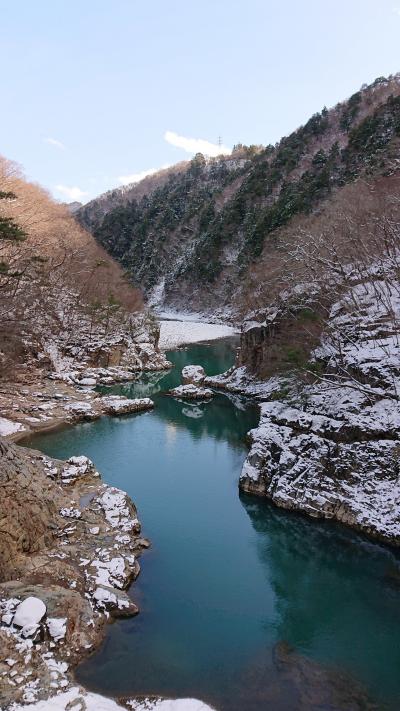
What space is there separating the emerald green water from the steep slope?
22.9 m

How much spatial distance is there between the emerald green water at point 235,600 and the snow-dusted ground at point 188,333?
31.9m

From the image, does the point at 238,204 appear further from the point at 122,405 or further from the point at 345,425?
the point at 345,425

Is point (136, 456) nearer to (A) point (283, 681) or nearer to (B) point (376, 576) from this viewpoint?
(B) point (376, 576)

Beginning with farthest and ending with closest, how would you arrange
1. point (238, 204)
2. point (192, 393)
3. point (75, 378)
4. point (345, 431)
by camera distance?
point (238, 204) < point (75, 378) < point (192, 393) < point (345, 431)

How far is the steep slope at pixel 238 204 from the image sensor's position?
54.8 meters

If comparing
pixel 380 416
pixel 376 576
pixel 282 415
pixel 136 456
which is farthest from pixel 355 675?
pixel 136 456

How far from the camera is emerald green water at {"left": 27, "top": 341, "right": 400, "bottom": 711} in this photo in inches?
343

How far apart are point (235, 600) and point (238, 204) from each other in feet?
228

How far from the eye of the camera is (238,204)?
7350 centimetres

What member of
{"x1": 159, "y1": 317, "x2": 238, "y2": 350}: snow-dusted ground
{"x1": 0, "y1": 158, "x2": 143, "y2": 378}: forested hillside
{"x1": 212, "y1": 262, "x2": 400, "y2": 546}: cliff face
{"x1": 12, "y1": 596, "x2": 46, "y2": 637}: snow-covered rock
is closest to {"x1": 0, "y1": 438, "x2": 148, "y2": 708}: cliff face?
{"x1": 12, "y1": 596, "x2": 46, "y2": 637}: snow-covered rock

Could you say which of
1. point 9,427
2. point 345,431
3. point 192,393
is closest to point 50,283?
point 192,393

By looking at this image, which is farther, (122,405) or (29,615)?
(122,405)

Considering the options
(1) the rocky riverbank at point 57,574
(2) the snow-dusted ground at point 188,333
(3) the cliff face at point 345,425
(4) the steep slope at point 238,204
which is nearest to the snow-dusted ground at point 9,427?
(1) the rocky riverbank at point 57,574

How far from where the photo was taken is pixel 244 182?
249 feet
